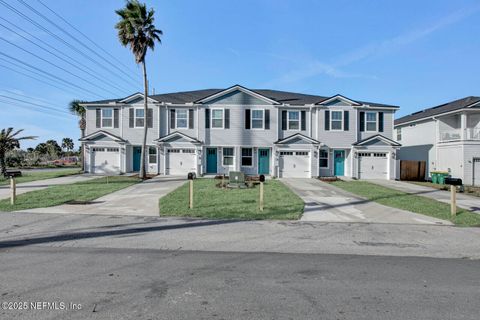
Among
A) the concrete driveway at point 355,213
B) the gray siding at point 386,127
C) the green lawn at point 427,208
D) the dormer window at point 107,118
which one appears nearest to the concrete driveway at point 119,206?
the concrete driveway at point 355,213

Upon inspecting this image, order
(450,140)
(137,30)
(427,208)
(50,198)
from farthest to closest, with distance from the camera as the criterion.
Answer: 1. (450,140)
2. (137,30)
3. (50,198)
4. (427,208)

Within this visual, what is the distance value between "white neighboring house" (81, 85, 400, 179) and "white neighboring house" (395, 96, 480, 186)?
4861mm

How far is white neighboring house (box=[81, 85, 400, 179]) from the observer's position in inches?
898

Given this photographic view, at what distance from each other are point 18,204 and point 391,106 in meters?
26.4

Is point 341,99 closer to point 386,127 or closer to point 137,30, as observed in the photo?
point 386,127

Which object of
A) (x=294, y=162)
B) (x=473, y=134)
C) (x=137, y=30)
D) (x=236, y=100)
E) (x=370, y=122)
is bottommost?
(x=294, y=162)

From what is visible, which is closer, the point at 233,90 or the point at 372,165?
the point at 233,90

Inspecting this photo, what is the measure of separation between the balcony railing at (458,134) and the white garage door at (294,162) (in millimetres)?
12971

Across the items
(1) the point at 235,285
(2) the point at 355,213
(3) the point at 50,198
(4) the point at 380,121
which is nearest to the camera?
(1) the point at 235,285

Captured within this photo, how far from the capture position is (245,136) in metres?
23.0

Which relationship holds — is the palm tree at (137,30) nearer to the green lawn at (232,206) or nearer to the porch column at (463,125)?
the green lawn at (232,206)

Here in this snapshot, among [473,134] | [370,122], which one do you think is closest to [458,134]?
[473,134]

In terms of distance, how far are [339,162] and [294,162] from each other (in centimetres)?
444

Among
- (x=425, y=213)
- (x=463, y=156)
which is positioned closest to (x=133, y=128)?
(x=425, y=213)
